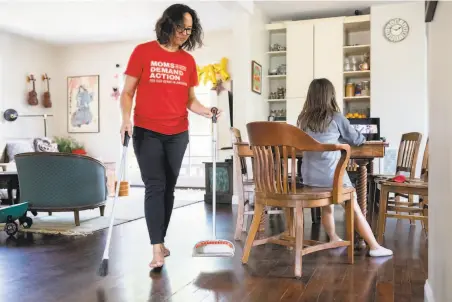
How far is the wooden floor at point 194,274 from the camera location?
210cm

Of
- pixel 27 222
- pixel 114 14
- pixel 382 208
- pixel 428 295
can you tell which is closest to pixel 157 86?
pixel 428 295

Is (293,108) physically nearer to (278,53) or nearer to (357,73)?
(278,53)

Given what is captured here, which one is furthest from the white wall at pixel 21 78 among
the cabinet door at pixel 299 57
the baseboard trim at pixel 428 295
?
the baseboard trim at pixel 428 295

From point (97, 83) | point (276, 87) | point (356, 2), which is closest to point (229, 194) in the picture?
point (276, 87)

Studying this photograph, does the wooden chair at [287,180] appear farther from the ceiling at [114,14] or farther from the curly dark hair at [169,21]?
the ceiling at [114,14]

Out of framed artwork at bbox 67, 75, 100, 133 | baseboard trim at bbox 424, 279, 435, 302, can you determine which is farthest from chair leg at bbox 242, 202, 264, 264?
framed artwork at bbox 67, 75, 100, 133

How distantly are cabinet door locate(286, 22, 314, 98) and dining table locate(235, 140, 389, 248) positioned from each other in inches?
140

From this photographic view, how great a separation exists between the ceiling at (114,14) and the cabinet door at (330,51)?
25 cm

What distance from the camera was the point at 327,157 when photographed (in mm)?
2725

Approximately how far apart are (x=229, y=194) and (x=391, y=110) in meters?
2.45

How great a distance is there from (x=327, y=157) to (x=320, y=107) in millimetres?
305

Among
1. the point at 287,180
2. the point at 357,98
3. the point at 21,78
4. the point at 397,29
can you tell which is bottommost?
the point at 287,180

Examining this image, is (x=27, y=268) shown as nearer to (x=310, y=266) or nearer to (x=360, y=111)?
(x=310, y=266)

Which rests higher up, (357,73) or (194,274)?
(357,73)
